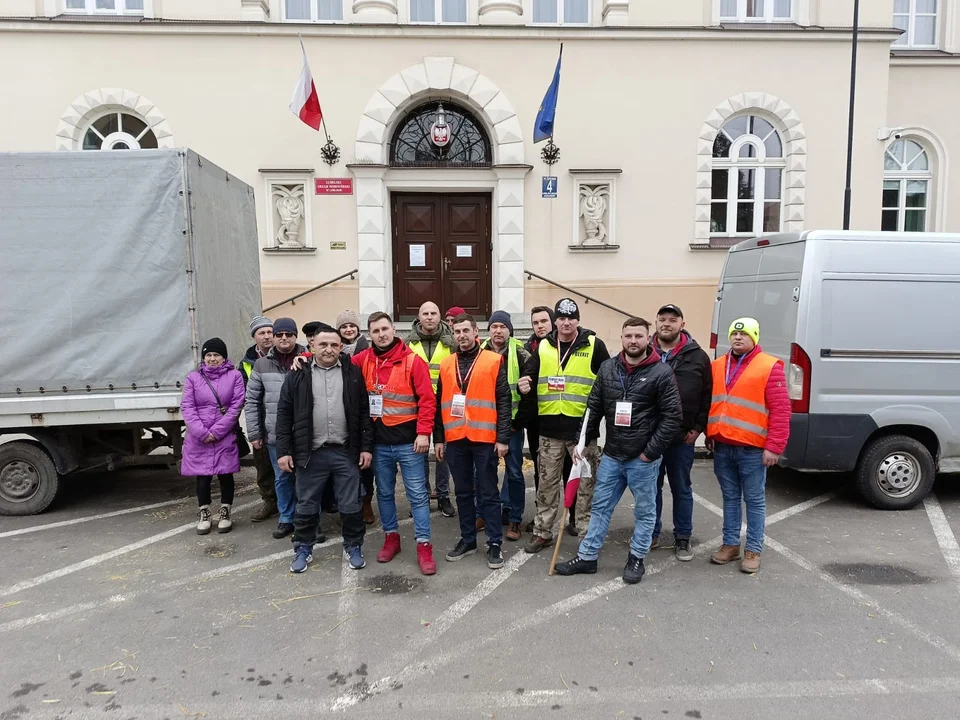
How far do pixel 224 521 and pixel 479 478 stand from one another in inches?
89.8

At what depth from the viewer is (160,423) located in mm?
5680

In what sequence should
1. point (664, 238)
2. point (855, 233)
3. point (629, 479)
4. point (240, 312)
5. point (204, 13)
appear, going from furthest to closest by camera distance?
point (664, 238)
point (204, 13)
point (240, 312)
point (855, 233)
point (629, 479)

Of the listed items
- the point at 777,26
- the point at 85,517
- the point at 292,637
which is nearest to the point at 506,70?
the point at 777,26

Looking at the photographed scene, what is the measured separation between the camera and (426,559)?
4.55m

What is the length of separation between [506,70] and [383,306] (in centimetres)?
485

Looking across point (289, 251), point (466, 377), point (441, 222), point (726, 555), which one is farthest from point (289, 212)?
point (726, 555)

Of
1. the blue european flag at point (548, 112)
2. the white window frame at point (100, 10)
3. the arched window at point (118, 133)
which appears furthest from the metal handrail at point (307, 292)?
the white window frame at point (100, 10)

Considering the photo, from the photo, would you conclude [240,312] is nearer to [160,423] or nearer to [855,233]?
[160,423]

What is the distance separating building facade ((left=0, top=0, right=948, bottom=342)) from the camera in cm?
1116

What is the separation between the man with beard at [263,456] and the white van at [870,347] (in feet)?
15.1

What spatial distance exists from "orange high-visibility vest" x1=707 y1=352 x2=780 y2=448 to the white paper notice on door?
8.45 meters

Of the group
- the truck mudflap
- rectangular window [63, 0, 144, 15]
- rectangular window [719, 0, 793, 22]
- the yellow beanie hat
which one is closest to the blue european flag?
rectangular window [719, 0, 793, 22]

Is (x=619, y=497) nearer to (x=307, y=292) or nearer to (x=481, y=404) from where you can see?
(x=481, y=404)

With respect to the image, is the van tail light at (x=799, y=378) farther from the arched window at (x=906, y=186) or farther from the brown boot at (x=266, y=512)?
the arched window at (x=906, y=186)
